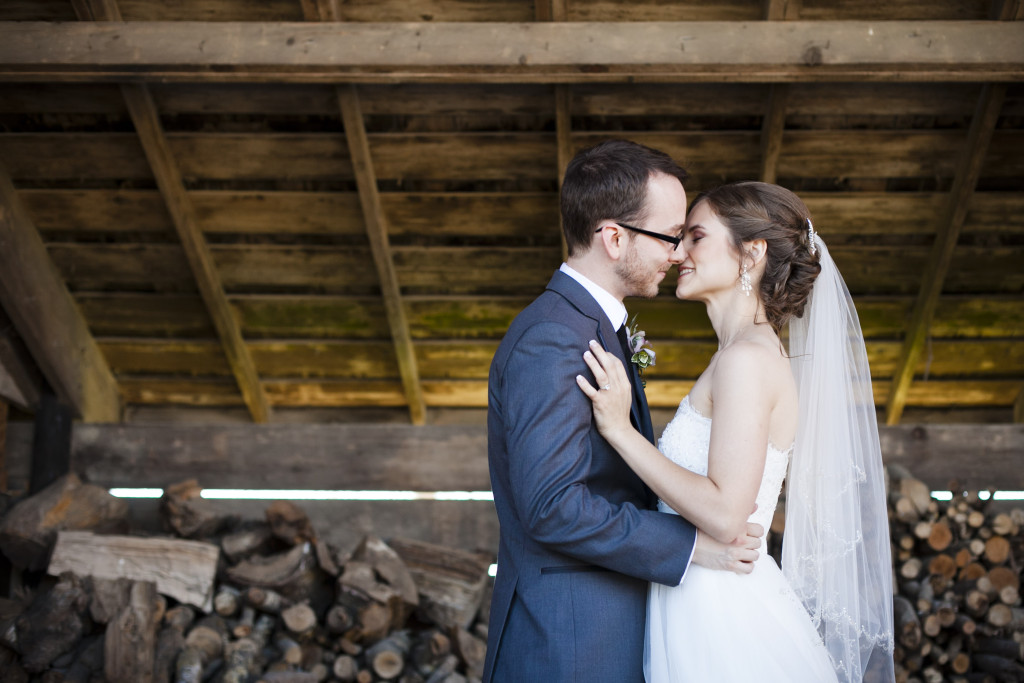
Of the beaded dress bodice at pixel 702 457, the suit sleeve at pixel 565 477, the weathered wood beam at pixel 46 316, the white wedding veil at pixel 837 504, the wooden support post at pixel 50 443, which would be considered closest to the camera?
the suit sleeve at pixel 565 477

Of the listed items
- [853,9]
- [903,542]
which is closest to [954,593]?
[903,542]

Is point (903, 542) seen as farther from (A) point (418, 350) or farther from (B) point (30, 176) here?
(B) point (30, 176)

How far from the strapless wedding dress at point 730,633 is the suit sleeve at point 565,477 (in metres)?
0.15

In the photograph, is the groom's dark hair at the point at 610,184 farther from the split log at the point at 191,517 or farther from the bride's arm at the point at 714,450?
the split log at the point at 191,517

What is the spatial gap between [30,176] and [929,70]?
181 inches

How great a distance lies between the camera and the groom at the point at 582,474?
168cm

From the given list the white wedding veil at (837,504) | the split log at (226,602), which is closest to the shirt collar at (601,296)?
the white wedding veil at (837,504)

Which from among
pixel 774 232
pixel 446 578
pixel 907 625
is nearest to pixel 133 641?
pixel 446 578

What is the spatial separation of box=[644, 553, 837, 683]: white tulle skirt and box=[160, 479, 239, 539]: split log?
3155 mm

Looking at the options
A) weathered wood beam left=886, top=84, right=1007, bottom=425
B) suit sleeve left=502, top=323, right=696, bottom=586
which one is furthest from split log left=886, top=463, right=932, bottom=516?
suit sleeve left=502, top=323, right=696, bottom=586

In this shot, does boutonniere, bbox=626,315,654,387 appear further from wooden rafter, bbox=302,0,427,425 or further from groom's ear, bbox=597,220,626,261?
wooden rafter, bbox=302,0,427,425

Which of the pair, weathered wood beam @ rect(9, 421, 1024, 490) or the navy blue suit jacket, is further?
weathered wood beam @ rect(9, 421, 1024, 490)

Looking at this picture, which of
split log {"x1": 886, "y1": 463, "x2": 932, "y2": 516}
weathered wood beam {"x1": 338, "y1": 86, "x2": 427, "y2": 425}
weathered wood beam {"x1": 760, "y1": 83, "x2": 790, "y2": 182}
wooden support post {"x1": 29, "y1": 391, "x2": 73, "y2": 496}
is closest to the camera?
weathered wood beam {"x1": 760, "y1": 83, "x2": 790, "y2": 182}

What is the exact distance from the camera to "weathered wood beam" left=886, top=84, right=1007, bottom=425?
163 inches
